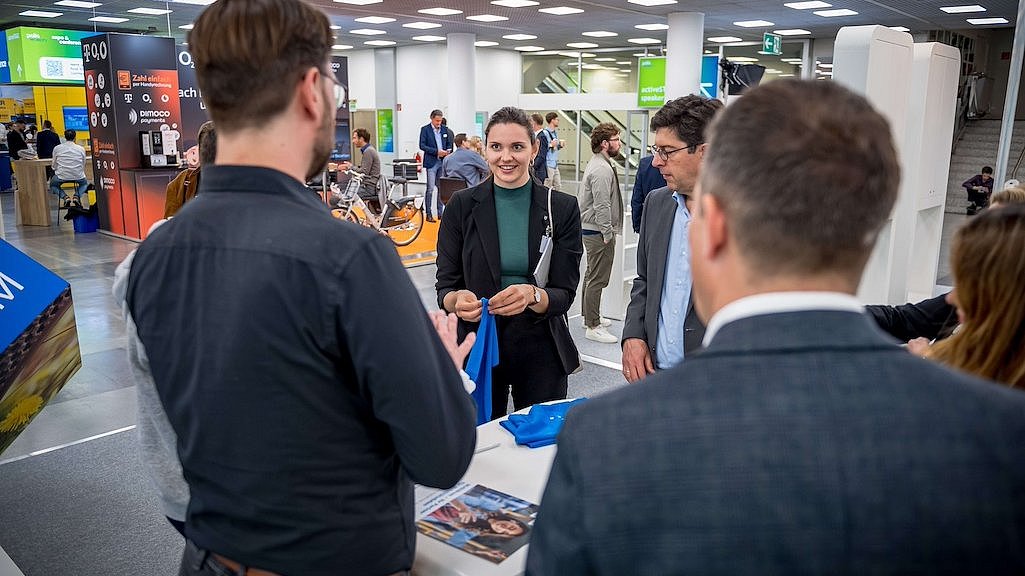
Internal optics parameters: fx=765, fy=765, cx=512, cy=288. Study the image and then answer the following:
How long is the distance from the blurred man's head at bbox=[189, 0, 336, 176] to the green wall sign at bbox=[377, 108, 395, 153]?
779 inches

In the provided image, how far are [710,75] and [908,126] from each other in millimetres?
8691

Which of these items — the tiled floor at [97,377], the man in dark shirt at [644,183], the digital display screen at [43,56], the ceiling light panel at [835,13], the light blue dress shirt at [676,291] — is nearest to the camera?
the light blue dress shirt at [676,291]

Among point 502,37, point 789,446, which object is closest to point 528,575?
point 789,446

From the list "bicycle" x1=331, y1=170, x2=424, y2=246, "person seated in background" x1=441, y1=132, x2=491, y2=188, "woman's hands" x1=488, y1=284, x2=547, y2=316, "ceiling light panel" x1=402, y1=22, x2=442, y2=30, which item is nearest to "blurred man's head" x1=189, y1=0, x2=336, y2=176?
"woman's hands" x1=488, y1=284, x2=547, y2=316

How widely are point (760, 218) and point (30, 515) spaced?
3.53m

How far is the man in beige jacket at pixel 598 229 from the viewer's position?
5812mm

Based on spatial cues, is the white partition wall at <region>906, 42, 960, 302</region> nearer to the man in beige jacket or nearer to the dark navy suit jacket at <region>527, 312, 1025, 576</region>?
the man in beige jacket

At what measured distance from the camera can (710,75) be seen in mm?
13047

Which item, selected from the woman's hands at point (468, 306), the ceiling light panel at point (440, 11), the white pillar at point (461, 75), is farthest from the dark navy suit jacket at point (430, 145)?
the woman's hands at point (468, 306)

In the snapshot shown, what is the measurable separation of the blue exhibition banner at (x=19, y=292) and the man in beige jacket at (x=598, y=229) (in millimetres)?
3697

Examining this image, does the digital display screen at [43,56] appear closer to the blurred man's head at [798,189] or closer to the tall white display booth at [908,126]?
the tall white display booth at [908,126]

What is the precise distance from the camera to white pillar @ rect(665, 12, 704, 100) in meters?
13.0

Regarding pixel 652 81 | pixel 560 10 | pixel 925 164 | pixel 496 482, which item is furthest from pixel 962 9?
pixel 496 482

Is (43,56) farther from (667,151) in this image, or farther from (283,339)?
(283,339)
